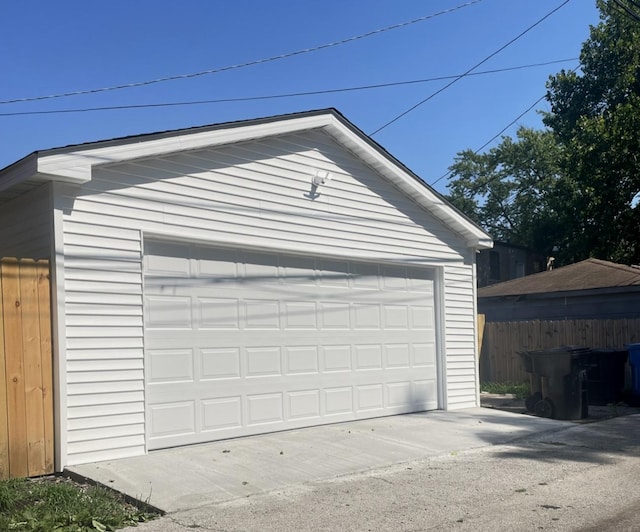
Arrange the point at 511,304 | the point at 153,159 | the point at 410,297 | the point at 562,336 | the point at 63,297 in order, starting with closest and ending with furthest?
1. the point at 63,297
2. the point at 153,159
3. the point at 410,297
4. the point at 562,336
5. the point at 511,304

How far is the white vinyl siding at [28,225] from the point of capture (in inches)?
293

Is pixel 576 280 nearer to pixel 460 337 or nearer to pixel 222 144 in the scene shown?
pixel 460 337

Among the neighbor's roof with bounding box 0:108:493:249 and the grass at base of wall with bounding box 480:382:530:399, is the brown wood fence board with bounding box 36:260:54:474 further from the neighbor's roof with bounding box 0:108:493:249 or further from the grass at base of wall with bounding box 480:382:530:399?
the grass at base of wall with bounding box 480:382:530:399

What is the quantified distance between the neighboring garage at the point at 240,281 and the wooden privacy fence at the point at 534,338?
Answer: 5545 mm

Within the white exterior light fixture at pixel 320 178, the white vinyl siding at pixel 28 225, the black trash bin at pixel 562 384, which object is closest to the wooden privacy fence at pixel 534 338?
the black trash bin at pixel 562 384

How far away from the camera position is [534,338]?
57.5 feet

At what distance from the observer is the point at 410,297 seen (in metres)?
11.5

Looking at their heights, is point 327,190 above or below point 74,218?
above

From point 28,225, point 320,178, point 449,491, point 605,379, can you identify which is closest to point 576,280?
point 605,379

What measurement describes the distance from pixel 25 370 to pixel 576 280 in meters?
16.3

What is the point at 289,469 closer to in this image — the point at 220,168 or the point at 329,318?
the point at 329,318

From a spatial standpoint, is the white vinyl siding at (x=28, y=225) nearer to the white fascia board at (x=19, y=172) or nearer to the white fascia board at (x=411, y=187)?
the white fascia board at (x=19, y=172)

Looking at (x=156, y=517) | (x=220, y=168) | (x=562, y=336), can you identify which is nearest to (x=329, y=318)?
(x=220, y=168)

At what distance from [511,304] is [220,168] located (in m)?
13.8
